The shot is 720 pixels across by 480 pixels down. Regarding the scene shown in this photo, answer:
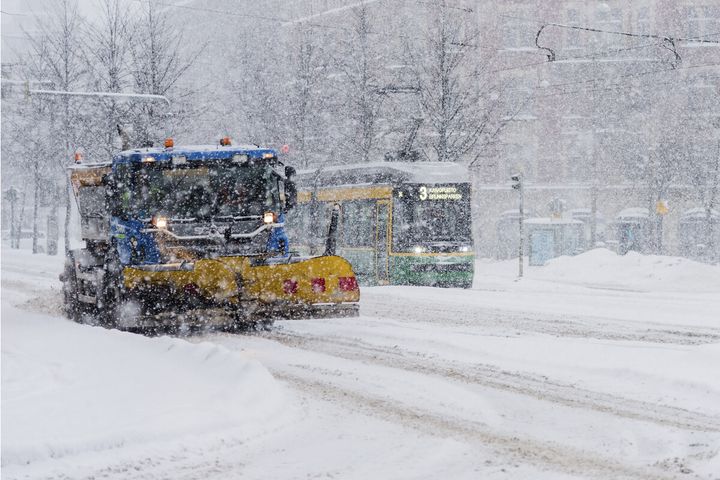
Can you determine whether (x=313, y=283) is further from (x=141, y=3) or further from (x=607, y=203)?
(x=607, y=203)

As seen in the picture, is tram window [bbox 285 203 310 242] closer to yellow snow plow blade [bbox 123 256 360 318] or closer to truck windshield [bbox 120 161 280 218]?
truck windshield [bbox 120 161 280 218]

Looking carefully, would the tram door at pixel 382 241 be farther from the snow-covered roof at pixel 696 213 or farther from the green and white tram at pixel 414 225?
the snow-covered roof at pixel 696 213

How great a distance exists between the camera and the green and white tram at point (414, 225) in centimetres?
2606

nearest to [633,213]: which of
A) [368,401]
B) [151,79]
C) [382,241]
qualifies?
[151,79]

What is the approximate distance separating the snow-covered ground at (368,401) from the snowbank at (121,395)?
2 cm

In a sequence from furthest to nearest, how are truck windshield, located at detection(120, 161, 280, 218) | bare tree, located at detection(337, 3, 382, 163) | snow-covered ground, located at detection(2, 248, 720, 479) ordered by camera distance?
bare tree, located at detection(337, 3, 382, 163) → truck windshield, located at detection(120, 161, 280, 218) → snow-covered ground, located at detection(2, 248, 720, 479)

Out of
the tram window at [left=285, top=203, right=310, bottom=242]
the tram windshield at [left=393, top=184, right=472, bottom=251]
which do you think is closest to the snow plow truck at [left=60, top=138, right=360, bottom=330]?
the tram windshield at [left=393, top=184, right=472, bottom=251]

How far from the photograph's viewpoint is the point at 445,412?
895cm

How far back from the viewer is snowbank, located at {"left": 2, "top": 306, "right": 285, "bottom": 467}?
738 centimetres

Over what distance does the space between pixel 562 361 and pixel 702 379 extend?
189 centimetres

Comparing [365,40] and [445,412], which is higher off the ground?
[365,40]

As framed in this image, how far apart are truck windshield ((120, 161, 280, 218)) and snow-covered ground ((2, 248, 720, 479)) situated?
193 centimetres

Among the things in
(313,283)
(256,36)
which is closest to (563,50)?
(256,36)


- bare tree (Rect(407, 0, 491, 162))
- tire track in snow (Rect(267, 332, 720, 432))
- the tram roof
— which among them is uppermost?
bare tree (Rect(407, 0, 491, 162))
